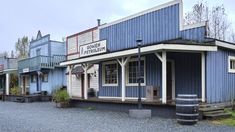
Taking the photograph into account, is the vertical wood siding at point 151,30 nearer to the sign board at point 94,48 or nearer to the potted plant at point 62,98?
the sign board at point 94,48

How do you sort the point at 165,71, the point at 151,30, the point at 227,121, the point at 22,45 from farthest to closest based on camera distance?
the point at 22,45 → the point at 151,30 → the point at 165,71 → the point at 227,121

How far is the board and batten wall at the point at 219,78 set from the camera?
1385 cm

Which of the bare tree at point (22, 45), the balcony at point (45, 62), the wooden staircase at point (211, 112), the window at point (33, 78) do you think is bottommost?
the wooden staircase at point (211, 112)

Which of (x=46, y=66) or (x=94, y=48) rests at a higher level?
(x=94, y=48)

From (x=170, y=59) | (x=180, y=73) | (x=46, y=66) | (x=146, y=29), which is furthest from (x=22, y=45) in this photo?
(x=180, y=73)

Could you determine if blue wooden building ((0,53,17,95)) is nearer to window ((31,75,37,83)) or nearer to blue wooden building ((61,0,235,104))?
window ((31,75,37,83))

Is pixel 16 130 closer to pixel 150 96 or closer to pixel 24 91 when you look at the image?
pixel 150 96

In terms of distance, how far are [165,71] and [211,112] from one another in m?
2.27

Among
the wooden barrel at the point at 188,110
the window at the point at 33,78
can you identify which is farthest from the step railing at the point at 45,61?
the wooden barrel at the point at 188,110

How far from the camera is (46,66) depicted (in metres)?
29.0

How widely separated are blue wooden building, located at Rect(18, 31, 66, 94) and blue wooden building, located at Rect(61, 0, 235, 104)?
35.8ft

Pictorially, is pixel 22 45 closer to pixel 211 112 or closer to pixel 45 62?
pixel 45 62

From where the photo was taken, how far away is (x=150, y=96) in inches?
587

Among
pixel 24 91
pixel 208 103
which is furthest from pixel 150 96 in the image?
pixel 24 91
